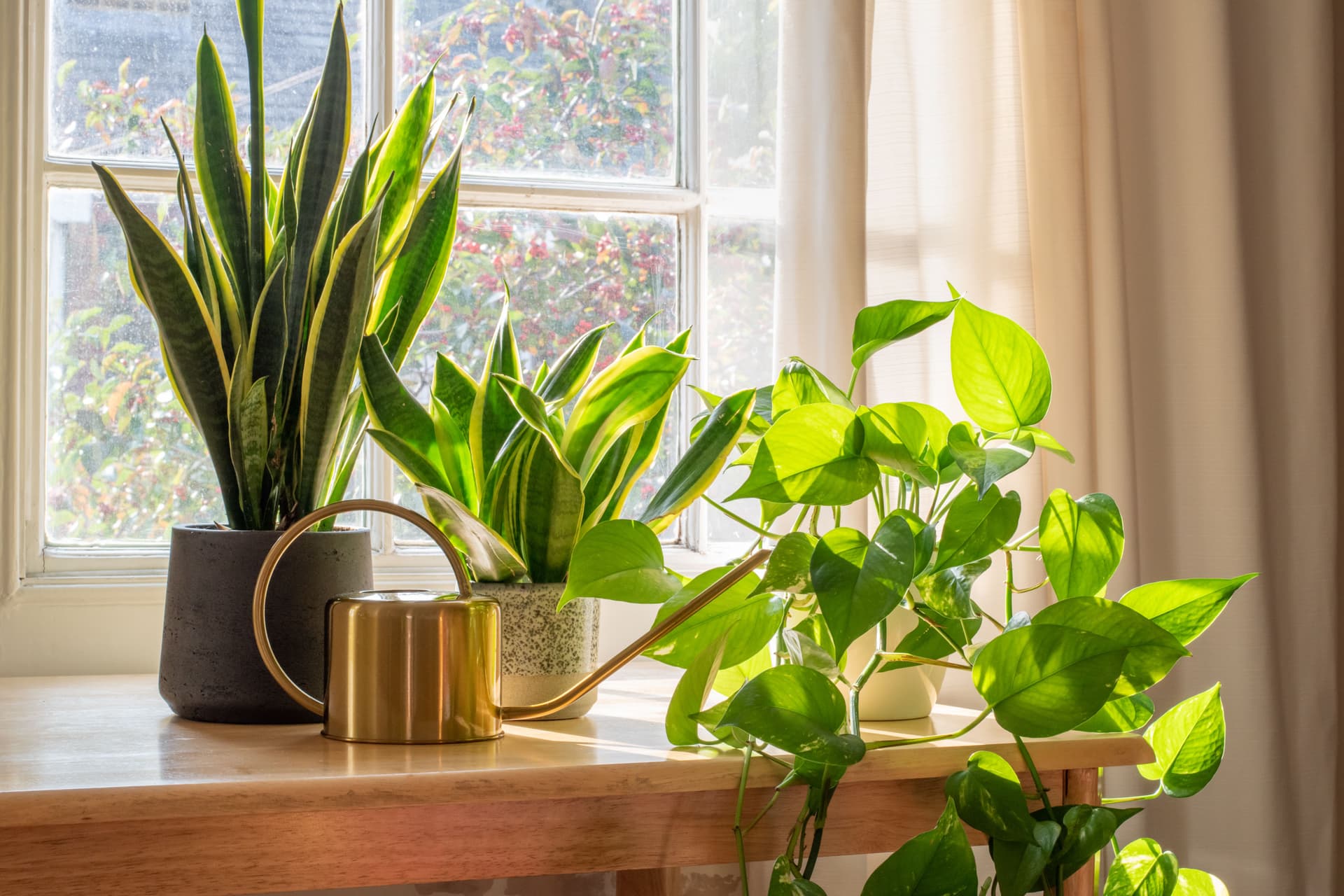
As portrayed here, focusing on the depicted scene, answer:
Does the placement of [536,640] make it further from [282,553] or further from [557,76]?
[557,76]

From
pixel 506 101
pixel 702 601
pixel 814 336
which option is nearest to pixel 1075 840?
pixel 702 601

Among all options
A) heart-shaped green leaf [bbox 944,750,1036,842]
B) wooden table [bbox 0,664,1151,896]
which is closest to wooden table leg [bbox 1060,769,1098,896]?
wooden table [bbox 0,664,1151,896]

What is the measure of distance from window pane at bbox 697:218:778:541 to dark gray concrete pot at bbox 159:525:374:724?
0.58 meters

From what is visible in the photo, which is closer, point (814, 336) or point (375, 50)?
point (814, 336)

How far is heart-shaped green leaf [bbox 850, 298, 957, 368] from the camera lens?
2.57 feet

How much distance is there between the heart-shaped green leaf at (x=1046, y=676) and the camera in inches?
26.3

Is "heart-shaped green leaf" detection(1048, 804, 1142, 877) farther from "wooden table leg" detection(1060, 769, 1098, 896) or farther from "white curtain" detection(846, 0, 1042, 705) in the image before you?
"white curtain" detection(846, 0, 1042, 705)

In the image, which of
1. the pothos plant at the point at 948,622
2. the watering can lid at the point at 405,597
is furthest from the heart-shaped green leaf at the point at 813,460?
the watering can lid at the point at 405,597

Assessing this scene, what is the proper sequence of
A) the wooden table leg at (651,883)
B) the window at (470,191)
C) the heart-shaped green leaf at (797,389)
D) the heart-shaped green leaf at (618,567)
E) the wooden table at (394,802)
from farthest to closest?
the window at (470,191) < the wooden table leg at (651,883) < the heart-shaped green leaf at (797,389) < the heart-shaped green leaf at (618,567) < the wooden table at (394,802)

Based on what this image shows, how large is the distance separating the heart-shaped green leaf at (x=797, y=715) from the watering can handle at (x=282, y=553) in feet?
0.74

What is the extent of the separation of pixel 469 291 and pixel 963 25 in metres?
0.62

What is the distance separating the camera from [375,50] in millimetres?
1271

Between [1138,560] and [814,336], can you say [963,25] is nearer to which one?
[814,336]

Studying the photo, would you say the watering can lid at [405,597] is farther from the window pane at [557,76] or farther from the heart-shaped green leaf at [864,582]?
the window pane at [557,76]
